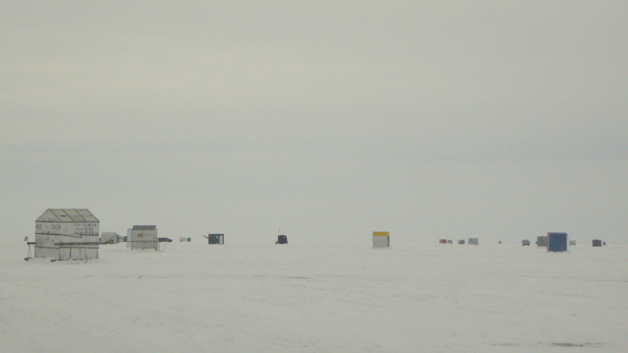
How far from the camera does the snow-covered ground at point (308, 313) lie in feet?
53.0

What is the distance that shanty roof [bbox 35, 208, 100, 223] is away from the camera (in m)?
46.6

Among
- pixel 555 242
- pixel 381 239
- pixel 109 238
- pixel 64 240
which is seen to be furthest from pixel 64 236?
pixel 109 238

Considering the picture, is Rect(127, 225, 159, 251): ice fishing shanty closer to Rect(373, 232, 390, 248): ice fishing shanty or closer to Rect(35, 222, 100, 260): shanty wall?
Rect(35, 222, 100, 260): shanty wall

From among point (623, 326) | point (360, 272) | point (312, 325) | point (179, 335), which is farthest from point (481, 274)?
point (179, 335)

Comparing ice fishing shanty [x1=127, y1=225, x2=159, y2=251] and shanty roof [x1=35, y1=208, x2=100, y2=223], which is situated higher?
shanty roof [x1=35, y1=208, x2=100, y2=223]

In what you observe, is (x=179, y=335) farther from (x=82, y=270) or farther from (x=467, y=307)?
(x=82, y=270)

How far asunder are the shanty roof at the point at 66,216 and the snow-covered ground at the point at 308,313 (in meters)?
13.1

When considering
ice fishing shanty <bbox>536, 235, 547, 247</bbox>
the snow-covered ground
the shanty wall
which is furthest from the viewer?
ice fishing shanty <bbox>536, 235, 547, 247</bbox>

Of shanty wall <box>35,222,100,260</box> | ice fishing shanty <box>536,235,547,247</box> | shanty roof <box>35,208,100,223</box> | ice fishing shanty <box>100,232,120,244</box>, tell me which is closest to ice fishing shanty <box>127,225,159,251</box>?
shanty roof <box>35,208,100,223</box>

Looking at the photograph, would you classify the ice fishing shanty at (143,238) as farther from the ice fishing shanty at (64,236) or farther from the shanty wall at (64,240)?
the shanty wall at (64,240)

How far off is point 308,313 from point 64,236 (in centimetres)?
2968

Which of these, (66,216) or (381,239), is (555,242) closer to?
(381,239)

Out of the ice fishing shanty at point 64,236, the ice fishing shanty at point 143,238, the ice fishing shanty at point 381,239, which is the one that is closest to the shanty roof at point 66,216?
the ice fishing shanty at point 64,236

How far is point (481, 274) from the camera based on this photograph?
35.9m
